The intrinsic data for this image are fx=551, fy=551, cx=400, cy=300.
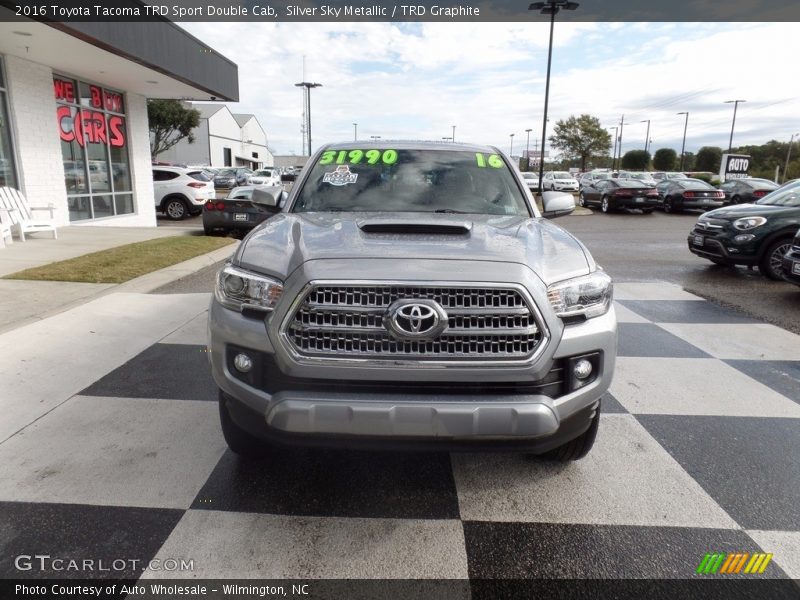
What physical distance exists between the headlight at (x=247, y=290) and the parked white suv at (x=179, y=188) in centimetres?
1749

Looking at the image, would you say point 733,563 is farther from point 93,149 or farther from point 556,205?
point 93,149

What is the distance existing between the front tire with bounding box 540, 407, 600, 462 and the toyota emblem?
1.11 m

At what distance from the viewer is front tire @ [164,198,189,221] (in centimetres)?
1925

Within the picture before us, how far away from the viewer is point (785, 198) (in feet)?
30.8

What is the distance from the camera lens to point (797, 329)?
6102mm

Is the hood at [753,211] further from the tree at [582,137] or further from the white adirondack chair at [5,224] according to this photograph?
the tree at [582,137]

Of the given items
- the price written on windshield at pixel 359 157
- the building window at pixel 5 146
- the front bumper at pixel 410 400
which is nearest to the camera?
the front bumper at pixel 410 400

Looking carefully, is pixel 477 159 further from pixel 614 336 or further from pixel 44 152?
pixel 44 152

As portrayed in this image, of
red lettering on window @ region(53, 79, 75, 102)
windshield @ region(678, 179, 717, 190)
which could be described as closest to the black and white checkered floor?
red lettering on window @ region(53, 79, 75, 102)

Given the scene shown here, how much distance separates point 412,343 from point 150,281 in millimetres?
6334

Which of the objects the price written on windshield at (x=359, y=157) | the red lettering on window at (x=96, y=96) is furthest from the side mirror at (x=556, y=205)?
the red lettering on window at (x=96, y=96)

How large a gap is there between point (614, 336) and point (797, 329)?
4.92 metres

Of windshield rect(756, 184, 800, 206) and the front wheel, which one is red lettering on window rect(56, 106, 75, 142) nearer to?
the front wheel

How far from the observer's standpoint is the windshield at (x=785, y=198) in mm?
9172
